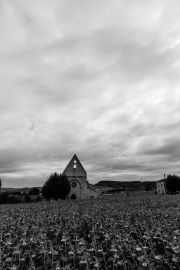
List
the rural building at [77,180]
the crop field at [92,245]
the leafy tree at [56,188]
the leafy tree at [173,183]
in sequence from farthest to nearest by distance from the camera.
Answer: the leafy tree at [173,183]
the rural building at [77,180]
the leafy tree at [56,188]
the crop field at [92,245]

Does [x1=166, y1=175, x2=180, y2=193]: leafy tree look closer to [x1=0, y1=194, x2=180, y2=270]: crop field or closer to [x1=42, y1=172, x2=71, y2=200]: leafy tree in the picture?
[x1=42, y1=172, x2=71, y2=200]: leafy tree

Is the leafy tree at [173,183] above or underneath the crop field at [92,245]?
underneath

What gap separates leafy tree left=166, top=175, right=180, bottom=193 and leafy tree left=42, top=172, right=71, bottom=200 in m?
61.6

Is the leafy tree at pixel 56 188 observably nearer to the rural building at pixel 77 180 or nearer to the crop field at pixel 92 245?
the rural building at pixel 77 180

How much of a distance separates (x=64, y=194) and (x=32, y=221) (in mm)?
50461

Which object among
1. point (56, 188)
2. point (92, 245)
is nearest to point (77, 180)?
point (56, 188)

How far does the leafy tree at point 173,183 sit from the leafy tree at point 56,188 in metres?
61.6

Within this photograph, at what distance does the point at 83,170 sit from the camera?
68.2m

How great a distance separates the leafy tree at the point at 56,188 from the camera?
57844mm

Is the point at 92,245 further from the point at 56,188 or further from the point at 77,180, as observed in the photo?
the point at 77,180

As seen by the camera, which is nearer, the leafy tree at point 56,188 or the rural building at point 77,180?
the leafy tree at point 56,188

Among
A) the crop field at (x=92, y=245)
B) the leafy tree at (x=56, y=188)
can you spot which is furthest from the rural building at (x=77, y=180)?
the crop field at (x=92, y=245)

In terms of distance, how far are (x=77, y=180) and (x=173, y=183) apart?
5583cm

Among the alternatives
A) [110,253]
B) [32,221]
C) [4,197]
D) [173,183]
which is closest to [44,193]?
[4,197]
